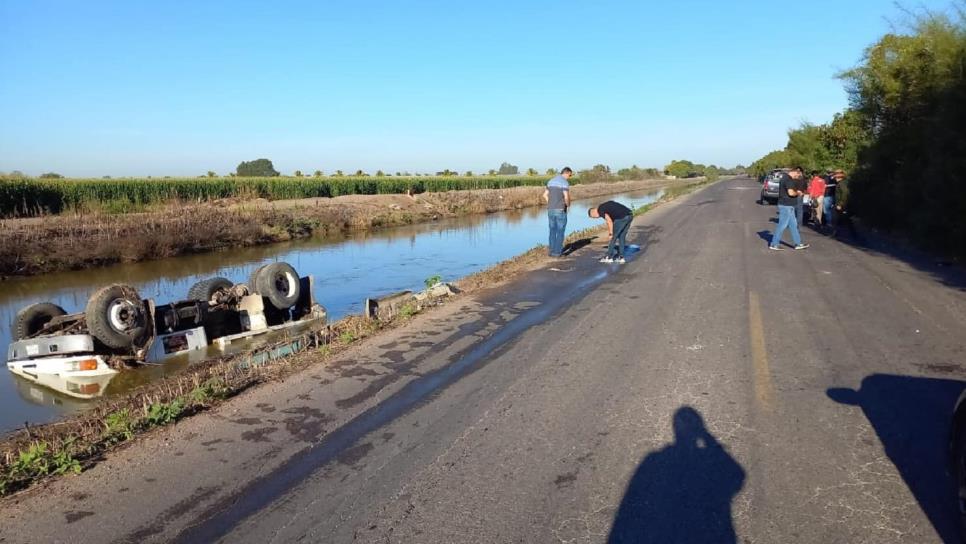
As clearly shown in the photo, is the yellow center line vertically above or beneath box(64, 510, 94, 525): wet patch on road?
above

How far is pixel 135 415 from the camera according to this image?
5.71 m

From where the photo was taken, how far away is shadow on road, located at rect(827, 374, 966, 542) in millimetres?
3764

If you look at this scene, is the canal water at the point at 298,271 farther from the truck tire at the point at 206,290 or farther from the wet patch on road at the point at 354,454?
the wet patch on road at the point at 354,454

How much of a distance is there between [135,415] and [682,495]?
4.68 m

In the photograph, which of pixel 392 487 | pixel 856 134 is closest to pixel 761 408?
pixel 392 487

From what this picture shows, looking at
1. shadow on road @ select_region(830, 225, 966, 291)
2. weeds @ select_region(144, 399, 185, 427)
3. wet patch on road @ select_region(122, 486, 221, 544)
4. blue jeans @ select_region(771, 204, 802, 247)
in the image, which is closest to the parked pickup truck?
weeds @ select_region(144, 399, 185, 427)

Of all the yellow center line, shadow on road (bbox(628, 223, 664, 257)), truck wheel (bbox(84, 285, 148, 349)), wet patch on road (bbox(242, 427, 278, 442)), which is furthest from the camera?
shadow on road (bbox(628, 223, 664, 257))

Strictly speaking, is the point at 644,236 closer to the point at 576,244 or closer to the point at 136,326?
the point at 576,244

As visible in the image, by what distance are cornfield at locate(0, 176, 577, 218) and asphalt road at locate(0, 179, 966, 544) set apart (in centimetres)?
2701

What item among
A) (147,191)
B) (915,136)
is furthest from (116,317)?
(147,191)

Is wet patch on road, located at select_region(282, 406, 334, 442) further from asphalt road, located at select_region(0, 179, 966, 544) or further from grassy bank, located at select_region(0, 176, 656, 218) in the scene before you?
grassy bank, located at select_region(0, 176, 656, 218)

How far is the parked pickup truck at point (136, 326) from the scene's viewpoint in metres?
9.00

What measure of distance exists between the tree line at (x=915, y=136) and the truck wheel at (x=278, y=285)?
12891 millimetres

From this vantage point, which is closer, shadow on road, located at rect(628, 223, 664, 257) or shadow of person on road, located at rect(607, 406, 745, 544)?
shadow of person on road, located at rect(607, 406, 745, 544)
